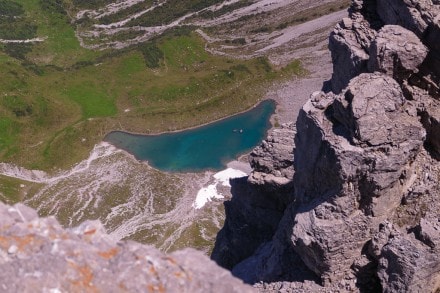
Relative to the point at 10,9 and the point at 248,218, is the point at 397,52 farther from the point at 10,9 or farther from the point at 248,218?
the point at 10,9

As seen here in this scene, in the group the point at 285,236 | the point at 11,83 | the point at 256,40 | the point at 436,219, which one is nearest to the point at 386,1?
the point at 436,219

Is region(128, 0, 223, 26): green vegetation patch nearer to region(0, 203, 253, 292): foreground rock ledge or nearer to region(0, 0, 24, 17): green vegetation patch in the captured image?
region(0, 0, 24, 17): green vegetation patch

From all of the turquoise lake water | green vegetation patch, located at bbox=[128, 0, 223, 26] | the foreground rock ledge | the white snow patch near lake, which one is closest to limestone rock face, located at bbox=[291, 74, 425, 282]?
the foreground rock ledge

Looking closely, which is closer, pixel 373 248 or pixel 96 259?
pixel 96 259

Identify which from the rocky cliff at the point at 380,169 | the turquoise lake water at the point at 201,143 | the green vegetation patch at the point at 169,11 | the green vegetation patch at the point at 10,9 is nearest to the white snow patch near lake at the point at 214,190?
the turquoise lake water at the point at 201,143

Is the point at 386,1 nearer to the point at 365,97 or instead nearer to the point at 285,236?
the point at 365,97

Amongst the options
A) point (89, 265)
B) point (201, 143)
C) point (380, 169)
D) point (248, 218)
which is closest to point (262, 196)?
point (248, 218)
